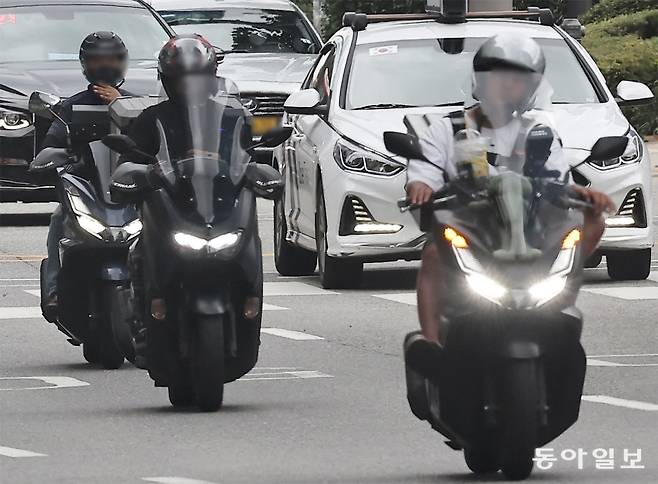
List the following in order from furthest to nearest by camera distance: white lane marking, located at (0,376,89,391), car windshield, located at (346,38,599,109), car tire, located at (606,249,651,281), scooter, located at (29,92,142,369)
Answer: car tire, located at (606,249,651,281) → car windshield, located at (346,38,599,109) → scooter, located at (29,92,142,369) → white lane marking, located at (0,376,89,391)

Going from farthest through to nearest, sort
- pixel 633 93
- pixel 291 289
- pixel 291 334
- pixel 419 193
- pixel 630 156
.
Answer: pixel 291 289 → pixel 633 93 → pixel 630 156 → pixel 291 334 → pixel 419 193

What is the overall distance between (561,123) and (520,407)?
7.83 m

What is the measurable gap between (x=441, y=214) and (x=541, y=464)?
119 cm

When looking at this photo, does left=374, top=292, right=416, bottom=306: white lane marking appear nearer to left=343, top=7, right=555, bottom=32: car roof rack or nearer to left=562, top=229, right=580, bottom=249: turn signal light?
left=343, top=7, right=555, bottom=32: car roof rack

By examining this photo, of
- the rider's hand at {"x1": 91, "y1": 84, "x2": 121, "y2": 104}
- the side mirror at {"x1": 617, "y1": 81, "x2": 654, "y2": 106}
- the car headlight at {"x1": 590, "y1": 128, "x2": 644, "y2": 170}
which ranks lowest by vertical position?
the car headlight at {"x1": 590, "y1": 128, "x2": 644, "y2": 170}

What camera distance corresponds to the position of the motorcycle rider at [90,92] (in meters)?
11.9

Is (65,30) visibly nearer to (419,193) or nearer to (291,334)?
(291,334)

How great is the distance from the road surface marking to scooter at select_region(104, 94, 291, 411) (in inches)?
51.8

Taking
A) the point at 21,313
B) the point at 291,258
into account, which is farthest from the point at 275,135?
the point at 291,258

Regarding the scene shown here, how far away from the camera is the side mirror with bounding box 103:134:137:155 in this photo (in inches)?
390

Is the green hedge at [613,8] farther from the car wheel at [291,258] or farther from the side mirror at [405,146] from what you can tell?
the side mirror at [405,146]

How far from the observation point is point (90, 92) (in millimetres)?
12102

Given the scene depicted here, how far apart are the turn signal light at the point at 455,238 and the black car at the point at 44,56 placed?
11464 mm

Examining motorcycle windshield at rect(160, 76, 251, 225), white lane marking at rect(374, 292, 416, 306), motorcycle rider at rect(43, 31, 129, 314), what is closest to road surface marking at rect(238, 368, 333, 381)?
motorcycle rider at rect(43, 31, 129, 314)
